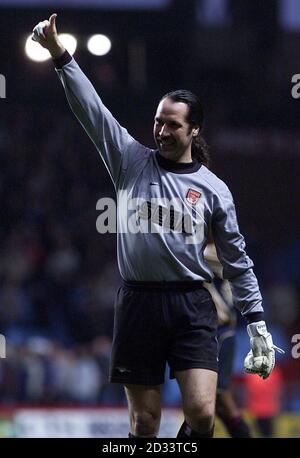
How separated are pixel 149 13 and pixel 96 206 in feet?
6.47

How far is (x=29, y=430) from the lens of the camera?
9055 millimetres

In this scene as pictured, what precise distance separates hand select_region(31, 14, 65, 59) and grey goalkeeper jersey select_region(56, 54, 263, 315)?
0.18 ft

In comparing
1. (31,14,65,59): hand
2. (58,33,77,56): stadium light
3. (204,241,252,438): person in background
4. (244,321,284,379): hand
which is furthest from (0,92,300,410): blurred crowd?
(31,14,65,59): hand

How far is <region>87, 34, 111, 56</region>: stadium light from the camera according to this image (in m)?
11.1

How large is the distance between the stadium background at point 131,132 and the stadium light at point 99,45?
0.32 feet

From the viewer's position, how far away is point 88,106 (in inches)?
195

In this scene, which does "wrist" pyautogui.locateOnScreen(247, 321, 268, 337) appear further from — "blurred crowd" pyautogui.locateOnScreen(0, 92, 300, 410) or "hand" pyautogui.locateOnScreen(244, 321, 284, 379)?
"blurred crowd" pyautogui.locateOnScreen(0, 92, 300, 410)

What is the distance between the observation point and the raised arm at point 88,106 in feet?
16.0

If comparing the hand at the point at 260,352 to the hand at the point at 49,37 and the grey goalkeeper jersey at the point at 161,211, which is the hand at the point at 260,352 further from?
the hand at the point at 49,37

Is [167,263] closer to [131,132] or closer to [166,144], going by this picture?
[166,144]

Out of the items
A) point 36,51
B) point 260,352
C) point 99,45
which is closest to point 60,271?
point 99,45

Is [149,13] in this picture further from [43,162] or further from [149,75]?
[43,162]

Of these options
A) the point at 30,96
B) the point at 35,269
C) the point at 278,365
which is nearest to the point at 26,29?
the point at 30,96
